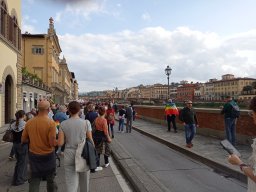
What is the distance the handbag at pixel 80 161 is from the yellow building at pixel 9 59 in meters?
18.8

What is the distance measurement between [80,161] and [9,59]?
72.2ft

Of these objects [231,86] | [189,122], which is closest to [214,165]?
[189,122]

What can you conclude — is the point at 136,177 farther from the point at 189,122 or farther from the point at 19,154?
the point at 189,122

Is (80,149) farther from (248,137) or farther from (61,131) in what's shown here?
(248,137)

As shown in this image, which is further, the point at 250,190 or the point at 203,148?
the point at 203,148

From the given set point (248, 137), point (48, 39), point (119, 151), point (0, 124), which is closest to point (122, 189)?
point (119, 151)

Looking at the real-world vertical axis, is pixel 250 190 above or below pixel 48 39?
below

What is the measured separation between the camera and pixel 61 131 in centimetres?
521

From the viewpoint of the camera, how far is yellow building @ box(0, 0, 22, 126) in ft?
76.3

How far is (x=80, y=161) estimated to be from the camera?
199 inches

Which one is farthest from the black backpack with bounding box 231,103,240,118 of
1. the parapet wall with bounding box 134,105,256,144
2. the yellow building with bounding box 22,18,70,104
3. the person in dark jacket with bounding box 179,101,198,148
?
the yellow building with bounding box 22,18,70,104

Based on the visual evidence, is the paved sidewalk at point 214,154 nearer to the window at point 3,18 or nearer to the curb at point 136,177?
the curb at point 136,177

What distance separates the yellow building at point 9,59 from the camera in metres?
23.3

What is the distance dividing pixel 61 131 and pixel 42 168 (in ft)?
2.08
